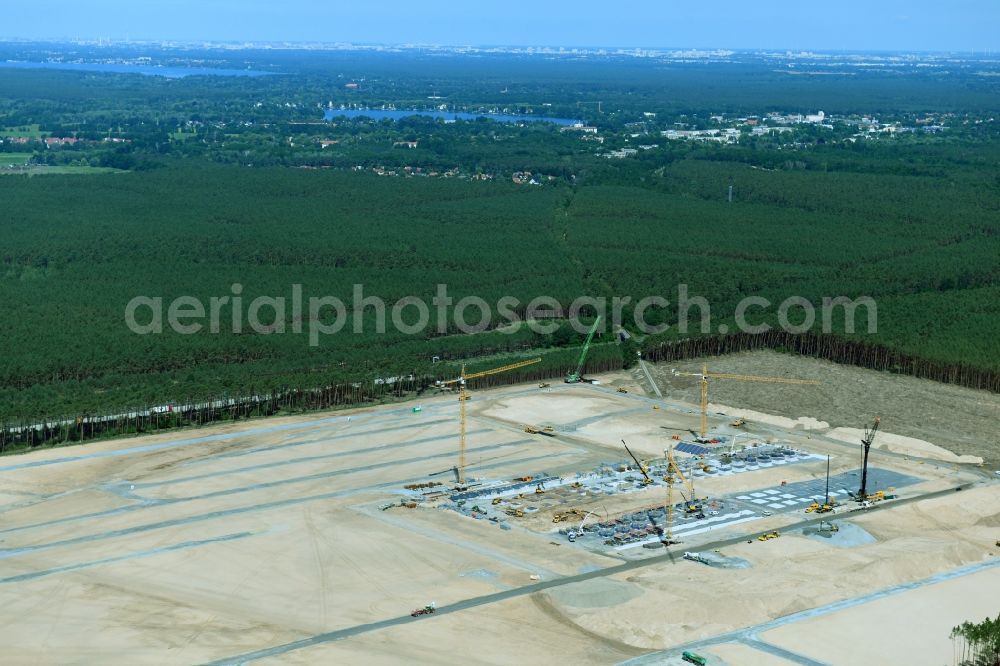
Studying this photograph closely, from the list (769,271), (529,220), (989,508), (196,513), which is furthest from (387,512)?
(529,220)

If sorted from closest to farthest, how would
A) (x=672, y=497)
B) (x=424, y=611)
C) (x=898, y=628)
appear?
(x=898, y=628) → (x=424, y=611) → (x=672, y=497)

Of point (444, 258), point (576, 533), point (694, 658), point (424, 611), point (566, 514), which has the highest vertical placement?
point (444, 258)

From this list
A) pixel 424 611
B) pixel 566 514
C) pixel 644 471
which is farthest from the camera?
pixel 644 471

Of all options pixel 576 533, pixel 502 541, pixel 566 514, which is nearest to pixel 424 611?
pixel 502 541

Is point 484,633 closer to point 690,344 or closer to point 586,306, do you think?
point 690,344

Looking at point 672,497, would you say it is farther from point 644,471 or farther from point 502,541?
point 502,541

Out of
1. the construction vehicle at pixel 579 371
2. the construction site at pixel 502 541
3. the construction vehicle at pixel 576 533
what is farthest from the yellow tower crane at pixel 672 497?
the construction vehicle at pixel 579 371

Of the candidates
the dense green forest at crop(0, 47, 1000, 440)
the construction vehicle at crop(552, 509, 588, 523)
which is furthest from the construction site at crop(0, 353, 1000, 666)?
the dense green forest at crop(0, 47, 1000, 440)
